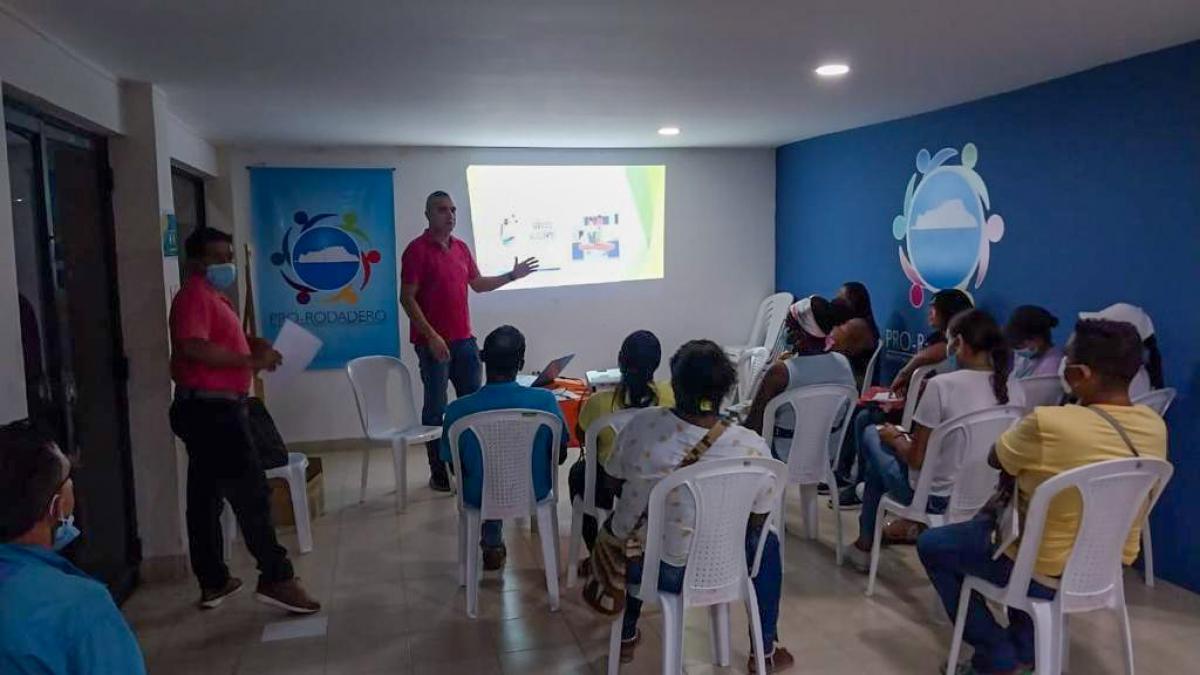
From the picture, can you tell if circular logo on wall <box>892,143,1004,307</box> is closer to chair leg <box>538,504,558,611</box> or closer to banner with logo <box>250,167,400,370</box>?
chair leg <box>538,504,558,611</box>

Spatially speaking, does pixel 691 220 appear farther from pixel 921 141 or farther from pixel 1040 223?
pixel 1040 223

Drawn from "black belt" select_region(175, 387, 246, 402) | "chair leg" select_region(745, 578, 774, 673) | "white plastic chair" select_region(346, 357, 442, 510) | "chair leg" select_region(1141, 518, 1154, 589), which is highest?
"black belt" select_region(175, 387, 246, 402)

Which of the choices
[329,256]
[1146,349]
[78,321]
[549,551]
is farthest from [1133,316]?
[329,256]

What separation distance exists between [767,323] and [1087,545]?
182 inches

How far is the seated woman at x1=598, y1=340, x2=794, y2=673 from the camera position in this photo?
8.04 ft

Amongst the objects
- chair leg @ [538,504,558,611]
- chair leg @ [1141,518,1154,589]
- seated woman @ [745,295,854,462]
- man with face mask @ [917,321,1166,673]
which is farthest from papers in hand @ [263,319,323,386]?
chair leg @ [1141,518,1154,589]

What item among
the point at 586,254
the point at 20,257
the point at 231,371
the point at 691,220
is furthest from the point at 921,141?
the point at 20,257

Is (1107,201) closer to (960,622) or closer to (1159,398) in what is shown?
(1159,398)

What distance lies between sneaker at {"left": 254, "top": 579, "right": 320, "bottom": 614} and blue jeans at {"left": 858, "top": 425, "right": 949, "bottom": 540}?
2.39 m

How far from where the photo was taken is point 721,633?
2.93 meters

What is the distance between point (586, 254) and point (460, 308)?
6.07ft

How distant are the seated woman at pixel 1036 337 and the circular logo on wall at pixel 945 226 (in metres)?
0.80

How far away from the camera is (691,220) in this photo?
6938 millimetres

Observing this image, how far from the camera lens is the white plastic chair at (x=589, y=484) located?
319 centimetres
